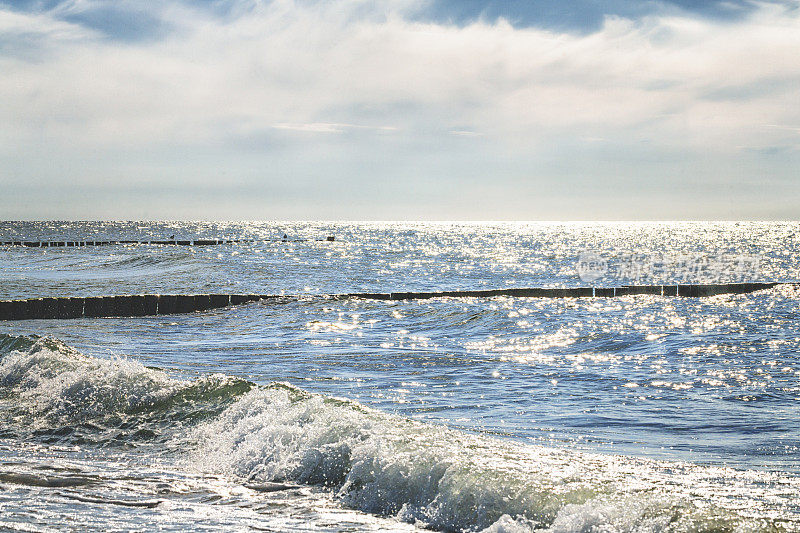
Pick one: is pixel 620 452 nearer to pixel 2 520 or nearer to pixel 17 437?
pixel 2 520

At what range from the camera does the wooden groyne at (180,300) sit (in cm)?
2555

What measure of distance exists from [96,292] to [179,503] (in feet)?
113

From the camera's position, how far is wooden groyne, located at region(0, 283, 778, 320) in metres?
25.5

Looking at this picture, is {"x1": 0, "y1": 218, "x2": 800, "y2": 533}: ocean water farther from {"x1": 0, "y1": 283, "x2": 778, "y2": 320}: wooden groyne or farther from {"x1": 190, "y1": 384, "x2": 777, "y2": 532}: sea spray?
{"x1": 0, "y1": 283, "x2": 778, "y2": 320}: wooden groyne

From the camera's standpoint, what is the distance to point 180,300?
28203 mm

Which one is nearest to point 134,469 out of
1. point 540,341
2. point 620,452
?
point 620,452
